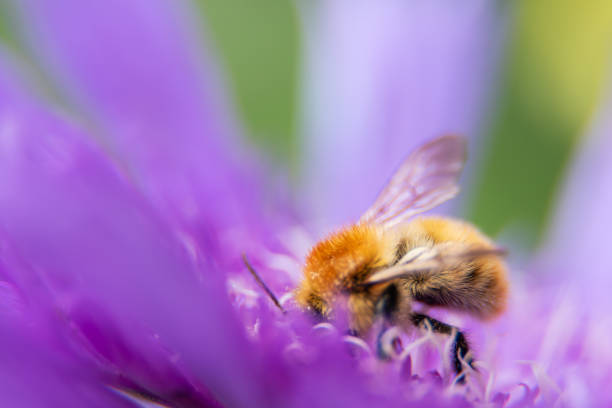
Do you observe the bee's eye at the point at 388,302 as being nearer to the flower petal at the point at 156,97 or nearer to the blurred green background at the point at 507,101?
the flower petal at the point at 156,97

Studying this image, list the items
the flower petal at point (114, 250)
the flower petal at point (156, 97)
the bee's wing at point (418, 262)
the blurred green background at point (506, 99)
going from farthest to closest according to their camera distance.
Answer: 1. the blurred green background at point (506, 99)
2. the flower petal at point (156, 97)
3. the bee's wing at point (418, 262)
4. the flower petal at point (114, 250)

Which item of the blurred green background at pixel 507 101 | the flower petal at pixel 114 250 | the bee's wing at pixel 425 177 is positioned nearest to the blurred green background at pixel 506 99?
the blurred green background at pixel 507 101

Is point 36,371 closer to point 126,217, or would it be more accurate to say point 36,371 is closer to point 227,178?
point 126,217

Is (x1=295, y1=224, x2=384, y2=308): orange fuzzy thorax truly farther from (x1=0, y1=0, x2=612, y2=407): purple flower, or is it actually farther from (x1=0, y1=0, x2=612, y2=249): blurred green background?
(x1=0, y1=0, x2=612, y2=249): blurred green background

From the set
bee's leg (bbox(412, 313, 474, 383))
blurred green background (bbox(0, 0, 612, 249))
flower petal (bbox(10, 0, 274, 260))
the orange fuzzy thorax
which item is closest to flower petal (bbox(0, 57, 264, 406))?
the orange fuzzy thorax

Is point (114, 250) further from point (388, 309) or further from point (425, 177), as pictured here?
point (425, 177)


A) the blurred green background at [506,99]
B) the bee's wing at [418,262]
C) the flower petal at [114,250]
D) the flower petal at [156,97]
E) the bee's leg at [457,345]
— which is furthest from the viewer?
the blurred green background at [506,99]
